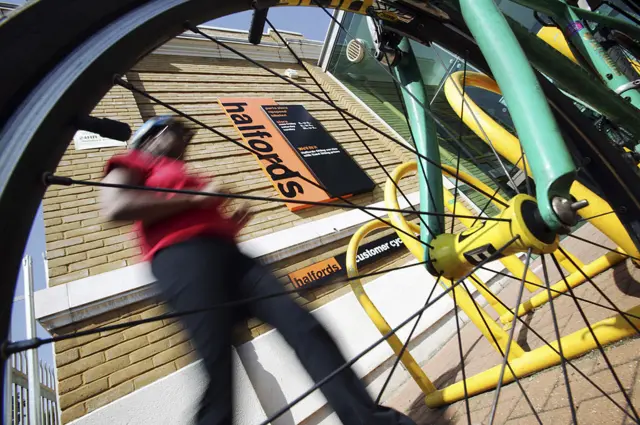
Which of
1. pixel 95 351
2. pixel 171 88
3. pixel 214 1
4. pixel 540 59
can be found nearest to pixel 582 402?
pixel 540 59

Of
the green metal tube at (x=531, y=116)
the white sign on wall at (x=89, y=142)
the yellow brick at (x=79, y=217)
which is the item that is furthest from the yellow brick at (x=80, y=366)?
the green metal tube at (x=531, y=116)

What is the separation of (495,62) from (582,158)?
3.02ft

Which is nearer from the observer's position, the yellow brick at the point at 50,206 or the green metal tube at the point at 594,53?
the green metal tube at the point at 594,53

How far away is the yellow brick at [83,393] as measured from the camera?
7.71 ft

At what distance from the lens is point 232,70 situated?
6.03m

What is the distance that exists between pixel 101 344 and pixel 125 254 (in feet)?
2.94

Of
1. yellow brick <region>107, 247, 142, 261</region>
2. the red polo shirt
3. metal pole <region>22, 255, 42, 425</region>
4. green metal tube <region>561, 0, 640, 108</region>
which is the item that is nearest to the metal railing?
metal pole <region>22, 255, 42, 425</region>

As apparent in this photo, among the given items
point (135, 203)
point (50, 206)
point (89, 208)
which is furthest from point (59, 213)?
point (135, 203)

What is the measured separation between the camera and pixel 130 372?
262 centimetres

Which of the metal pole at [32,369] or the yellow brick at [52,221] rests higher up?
the yellow brick at [52,221]

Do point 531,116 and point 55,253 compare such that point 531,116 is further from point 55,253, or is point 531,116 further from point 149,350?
point 55,253

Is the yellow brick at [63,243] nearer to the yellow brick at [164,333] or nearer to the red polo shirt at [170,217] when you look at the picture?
the yellow brick at [164,333]

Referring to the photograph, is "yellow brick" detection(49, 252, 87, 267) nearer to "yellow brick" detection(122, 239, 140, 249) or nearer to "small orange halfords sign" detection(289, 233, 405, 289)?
"yellow brick" detection(122, 239, 140, 249)

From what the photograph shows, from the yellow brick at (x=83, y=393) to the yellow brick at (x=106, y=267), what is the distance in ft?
3.12
